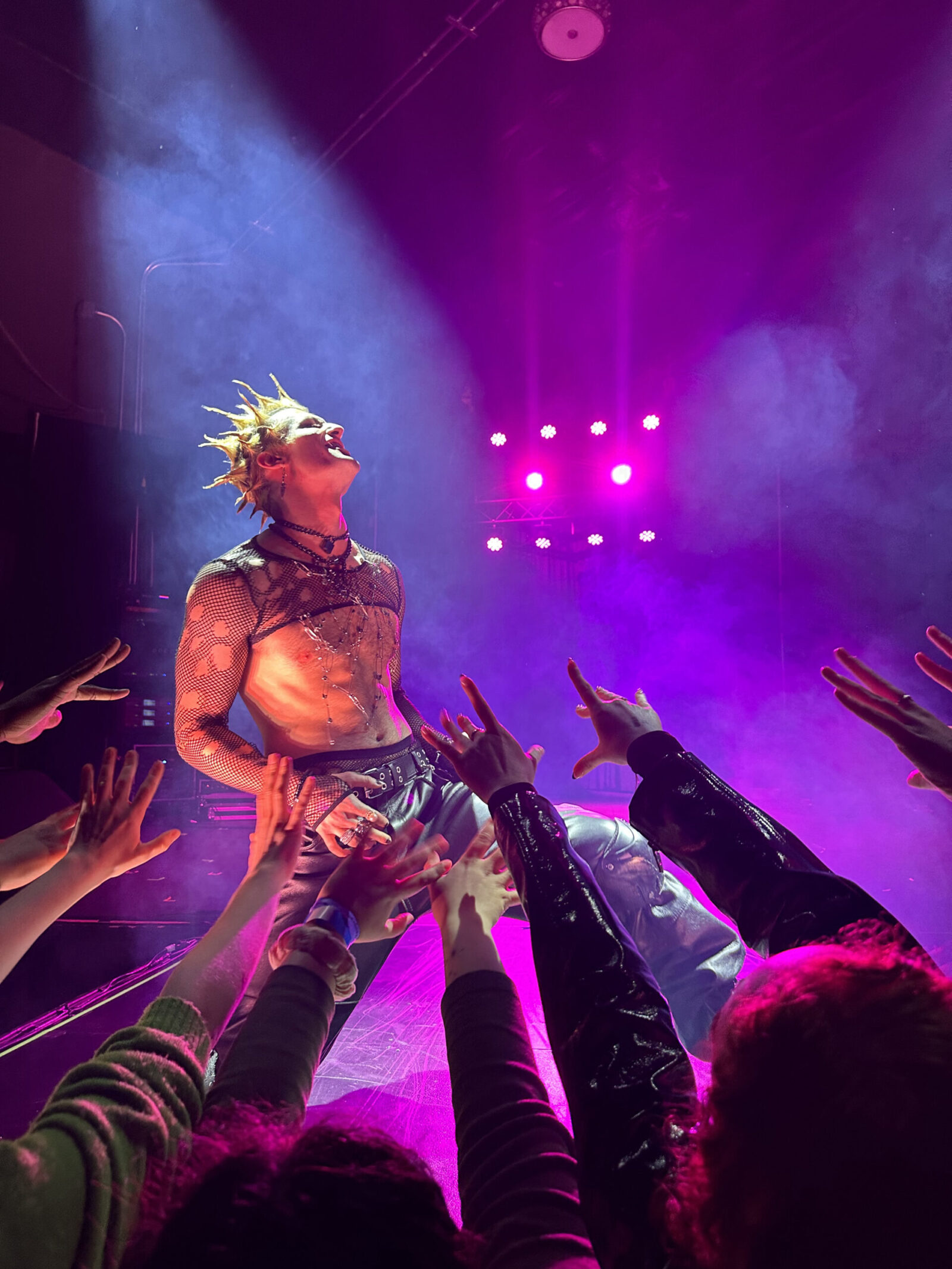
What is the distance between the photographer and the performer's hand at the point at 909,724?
1117 millimetres

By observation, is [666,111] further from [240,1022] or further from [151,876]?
[151,876]

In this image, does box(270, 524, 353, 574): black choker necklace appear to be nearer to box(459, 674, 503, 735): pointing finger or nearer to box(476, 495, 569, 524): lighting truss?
box(459, 674, 503, 735): pointing finger

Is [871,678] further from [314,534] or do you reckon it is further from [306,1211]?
[314,534]

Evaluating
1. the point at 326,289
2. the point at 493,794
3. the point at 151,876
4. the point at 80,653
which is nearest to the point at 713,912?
the point at 493,794

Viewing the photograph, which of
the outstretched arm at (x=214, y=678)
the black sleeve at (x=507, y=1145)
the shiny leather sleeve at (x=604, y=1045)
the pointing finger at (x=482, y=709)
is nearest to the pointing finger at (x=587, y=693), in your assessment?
the pointing finger at (x=482, y=709)

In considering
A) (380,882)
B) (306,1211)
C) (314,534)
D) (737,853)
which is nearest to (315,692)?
(314,534)

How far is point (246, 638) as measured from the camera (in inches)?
94.4

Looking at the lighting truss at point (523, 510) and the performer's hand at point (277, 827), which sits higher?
the lighting truss at point (523, 510)

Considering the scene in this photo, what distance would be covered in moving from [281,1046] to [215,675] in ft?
5.17

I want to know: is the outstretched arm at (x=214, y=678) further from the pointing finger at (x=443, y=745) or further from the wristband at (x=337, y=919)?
the pointing finger at (x=443, y=745)

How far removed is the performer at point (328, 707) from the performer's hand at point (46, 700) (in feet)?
2.90

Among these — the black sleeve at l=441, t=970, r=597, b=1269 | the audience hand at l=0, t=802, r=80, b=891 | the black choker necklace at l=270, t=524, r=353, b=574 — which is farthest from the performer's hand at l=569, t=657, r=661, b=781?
the black choker necklace at l=270, t=524, r=353, b=574

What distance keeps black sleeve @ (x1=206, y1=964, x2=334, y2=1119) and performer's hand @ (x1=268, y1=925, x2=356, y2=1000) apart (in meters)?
0.02

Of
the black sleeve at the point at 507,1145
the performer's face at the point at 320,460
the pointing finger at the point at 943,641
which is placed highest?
the performer's face at the point at 320,460
